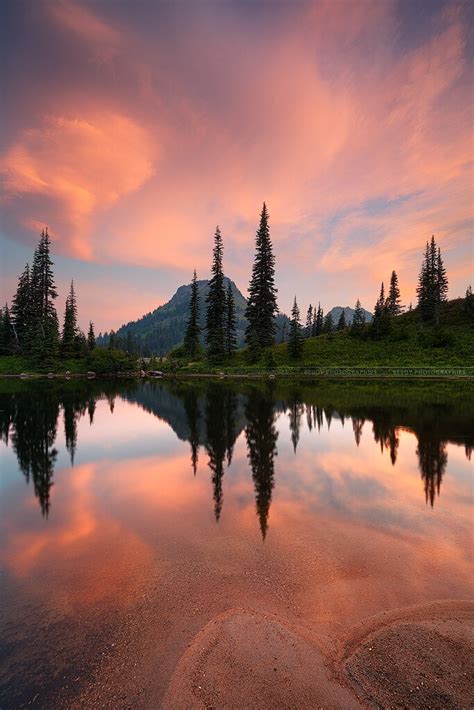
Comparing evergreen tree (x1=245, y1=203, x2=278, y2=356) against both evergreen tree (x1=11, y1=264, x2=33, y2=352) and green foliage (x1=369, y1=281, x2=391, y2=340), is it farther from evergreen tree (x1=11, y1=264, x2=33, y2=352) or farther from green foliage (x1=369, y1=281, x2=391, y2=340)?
evergreen tree (x1=11, y1=264, x2=33, y2=352)

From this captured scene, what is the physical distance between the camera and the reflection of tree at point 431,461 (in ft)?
39.2

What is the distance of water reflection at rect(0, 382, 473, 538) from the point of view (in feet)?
44.2

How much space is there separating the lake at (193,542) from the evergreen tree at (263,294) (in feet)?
192

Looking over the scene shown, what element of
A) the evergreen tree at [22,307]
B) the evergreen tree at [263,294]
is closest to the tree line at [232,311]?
the evergreen tree at [263,294]

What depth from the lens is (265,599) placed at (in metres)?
6.19

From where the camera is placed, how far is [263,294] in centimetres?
8038

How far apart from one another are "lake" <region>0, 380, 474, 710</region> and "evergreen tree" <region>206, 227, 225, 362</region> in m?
55.5

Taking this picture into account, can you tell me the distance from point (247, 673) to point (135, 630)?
1.86m

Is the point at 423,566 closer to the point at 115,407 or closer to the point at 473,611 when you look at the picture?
the point at 473,611

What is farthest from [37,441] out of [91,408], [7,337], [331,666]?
[7,337]

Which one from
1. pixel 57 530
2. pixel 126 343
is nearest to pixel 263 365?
pixel 57 530

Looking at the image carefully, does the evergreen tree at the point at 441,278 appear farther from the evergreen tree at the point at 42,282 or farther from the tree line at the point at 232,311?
the evergreen tree at the point at 42,282

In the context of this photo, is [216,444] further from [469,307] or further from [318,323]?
[318,323]

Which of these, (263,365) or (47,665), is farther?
(263,365)
